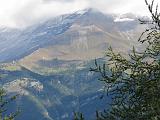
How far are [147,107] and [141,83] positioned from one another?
919mm

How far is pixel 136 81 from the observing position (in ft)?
56.6

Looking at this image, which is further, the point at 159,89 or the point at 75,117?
the point at 75,117

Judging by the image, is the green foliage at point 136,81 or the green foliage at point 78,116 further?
the green foliage at point 78,116

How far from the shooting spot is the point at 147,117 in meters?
16.4

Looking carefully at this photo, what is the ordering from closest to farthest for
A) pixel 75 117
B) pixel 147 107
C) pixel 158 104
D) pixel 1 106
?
pixel 158 104
pixel 147 107
pixel 75 117
pixel 1 106

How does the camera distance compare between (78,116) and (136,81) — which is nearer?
(136,81)

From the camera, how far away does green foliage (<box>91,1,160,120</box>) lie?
1662 centimetres

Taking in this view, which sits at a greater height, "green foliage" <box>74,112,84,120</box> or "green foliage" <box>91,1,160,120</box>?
"green foliage" <box>91,1,160,120</box>

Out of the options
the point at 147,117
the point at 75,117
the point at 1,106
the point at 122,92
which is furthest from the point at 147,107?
the point at 1,106

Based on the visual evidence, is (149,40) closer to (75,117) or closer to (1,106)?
(75,117)

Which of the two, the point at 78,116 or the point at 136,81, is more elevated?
the point at 136,81

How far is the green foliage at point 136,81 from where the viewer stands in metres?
16.6

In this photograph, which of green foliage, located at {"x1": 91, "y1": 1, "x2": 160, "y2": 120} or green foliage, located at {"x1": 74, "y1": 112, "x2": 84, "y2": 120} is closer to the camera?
green foliage, located at {"x1": 91, "y1": 1, "x2": 160, "y2": 120}

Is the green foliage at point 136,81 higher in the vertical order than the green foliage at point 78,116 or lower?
higher
